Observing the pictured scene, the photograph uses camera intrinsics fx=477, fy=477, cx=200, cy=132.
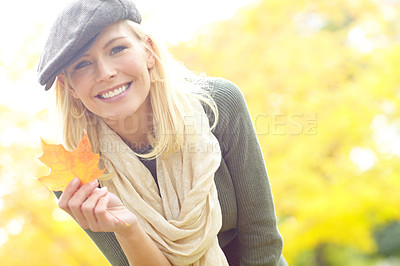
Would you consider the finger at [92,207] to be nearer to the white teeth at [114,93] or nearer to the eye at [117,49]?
the white teeth at [114,93]

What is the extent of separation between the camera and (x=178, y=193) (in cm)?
209

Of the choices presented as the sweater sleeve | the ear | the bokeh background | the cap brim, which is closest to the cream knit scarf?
the sweater sleeve

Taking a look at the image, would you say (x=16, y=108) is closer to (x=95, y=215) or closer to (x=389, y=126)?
(x=95, y=215)

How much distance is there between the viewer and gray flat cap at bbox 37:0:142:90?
174cm

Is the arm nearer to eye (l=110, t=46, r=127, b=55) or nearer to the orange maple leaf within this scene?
the orange maple leaf

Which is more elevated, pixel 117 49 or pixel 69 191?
pixel 117 49

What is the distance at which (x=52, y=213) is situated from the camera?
4.95 meters

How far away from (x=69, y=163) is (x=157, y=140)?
0.62 m

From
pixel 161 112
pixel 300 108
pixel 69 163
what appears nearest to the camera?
pixel 69 163

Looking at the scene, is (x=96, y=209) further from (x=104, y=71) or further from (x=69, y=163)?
(x=104, y=71)

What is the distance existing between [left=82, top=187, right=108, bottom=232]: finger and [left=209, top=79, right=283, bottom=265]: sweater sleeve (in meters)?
0.73

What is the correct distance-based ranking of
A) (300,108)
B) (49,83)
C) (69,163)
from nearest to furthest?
(69,163), (49,83), (300,108)

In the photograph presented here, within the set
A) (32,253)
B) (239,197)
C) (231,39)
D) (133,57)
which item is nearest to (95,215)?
(133,57)

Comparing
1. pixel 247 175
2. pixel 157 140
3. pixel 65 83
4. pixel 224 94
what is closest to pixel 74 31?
pixel 65 83
